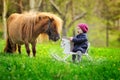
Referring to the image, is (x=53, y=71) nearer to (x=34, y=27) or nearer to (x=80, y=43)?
(x=80, y=43)

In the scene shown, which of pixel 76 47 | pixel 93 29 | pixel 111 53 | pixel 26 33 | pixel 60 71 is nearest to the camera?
pixel 60 71

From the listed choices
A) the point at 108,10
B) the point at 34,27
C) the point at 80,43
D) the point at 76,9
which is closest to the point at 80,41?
the point at 80,43

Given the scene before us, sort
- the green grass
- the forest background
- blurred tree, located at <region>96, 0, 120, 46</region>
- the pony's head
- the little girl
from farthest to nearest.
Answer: blurred tree, located at <region>96, 0, 120, 46</region>
the forest background
the pony's head
the little girl
the green grass

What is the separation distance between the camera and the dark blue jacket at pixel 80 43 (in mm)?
13117

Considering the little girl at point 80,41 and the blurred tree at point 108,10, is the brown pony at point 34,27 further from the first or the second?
the blurred tree at point 108,10

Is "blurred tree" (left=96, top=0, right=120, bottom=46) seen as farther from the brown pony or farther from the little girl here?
the little girl

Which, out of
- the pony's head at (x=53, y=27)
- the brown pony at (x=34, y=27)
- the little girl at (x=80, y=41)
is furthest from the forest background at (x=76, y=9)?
the little girl at (x=80, y=41)

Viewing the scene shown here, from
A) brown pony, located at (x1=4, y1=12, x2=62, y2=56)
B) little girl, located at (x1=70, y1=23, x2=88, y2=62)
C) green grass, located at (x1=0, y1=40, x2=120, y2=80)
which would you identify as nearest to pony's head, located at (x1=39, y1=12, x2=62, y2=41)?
brown pony, located at (x1=4, y1=12, x2=62, y2=56)

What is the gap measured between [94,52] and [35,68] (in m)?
8.26

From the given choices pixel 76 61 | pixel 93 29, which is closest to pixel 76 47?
pixel 76 61

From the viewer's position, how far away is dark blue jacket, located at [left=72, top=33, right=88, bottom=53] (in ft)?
43.0

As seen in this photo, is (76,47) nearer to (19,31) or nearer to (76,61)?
(76,61)

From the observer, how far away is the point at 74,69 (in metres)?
11.7

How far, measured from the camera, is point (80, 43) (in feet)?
43.4
